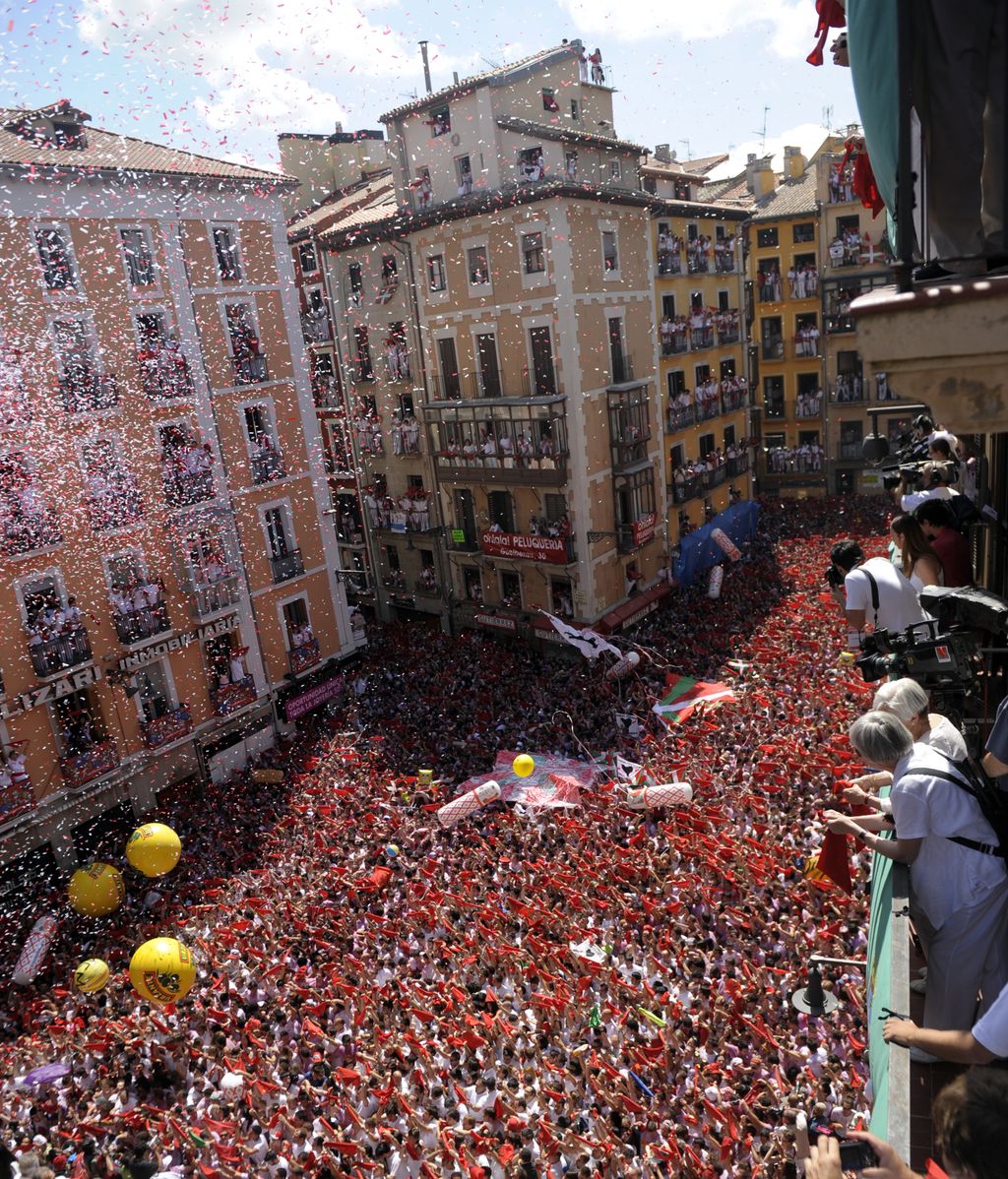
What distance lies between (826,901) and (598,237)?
1985 centimetres

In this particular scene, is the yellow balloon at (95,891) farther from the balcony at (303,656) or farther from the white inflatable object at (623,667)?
the white inflatable object at (623,667)

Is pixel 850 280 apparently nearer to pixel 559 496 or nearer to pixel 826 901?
pixel 559 496

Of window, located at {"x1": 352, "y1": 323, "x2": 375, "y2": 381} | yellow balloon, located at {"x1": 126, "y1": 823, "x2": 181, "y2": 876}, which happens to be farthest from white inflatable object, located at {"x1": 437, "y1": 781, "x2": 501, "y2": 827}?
window, located at {"x1": 352, "y1": 323, "x2": 375, "y2": 381}

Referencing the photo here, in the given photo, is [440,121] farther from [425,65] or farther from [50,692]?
[50,692]

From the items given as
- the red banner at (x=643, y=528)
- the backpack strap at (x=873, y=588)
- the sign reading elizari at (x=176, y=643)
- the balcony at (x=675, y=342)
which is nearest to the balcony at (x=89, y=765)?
the sign reading elizari at (x=176, y=643)

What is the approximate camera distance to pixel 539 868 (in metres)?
13.1

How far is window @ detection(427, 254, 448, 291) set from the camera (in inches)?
1023

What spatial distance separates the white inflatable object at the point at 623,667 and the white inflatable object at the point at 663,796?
617 centimetres

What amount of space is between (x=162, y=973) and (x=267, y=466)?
1376 cm

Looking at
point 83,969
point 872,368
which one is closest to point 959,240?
point 872,368

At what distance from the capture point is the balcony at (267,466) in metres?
22.1

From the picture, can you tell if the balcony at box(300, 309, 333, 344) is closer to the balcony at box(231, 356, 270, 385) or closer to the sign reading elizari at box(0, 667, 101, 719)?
the balcony at box(231, 356, 270, 385)

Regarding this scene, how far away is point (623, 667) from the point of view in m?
20.5

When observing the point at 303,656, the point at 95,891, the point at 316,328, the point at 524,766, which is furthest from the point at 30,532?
the point at 316,328
